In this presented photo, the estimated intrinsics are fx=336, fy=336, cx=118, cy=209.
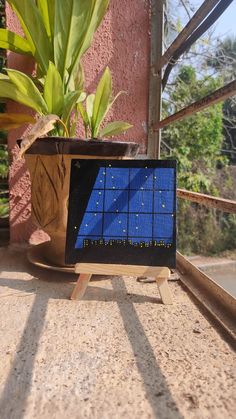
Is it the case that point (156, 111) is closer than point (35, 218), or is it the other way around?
point (35, 218)

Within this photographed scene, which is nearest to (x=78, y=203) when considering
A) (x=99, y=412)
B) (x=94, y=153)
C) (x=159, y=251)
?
(x=94, y=153)

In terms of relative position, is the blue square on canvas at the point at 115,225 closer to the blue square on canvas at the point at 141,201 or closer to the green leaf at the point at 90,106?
the blue square on canvas at the point at 141,201

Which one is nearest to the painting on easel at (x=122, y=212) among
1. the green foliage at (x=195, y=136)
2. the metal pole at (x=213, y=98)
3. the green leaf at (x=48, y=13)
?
the metal pole at (x=213, y=98)

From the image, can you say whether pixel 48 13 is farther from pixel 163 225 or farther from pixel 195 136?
pixel 195 136

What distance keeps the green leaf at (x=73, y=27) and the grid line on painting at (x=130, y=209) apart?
58 centimetres

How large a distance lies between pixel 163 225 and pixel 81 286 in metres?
0.36

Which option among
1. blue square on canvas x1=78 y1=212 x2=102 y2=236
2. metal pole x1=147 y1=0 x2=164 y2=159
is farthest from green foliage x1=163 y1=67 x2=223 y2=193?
blue square on canvas x1=78 y1=212 x2=102 y2=236

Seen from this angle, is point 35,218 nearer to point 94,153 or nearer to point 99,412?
point 94,153

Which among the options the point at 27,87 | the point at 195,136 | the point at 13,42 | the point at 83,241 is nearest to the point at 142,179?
the point at 83,241

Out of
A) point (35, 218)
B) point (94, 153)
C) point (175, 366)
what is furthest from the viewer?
point (35, 218)

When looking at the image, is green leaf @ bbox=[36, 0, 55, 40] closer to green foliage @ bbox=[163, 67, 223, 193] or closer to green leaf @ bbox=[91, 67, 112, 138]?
green leaf @ bbox=[91, 67, 112, 138]

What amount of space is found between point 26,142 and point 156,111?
3.85ft

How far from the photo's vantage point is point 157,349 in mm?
879

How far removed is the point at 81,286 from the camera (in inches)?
46.8
